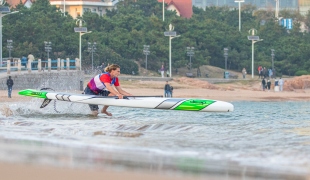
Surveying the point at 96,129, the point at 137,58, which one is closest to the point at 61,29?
the point at 137,58

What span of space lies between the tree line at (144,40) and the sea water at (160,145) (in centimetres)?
4079

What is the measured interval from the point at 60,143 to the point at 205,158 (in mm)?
3013

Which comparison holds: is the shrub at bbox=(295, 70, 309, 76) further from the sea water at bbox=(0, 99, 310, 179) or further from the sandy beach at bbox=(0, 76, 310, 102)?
the sea water at bbox=(0, 99, 310, 179)

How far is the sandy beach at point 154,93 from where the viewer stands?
957 cm

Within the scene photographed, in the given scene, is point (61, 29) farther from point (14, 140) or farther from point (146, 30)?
point (14, 140)

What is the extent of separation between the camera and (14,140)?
13930mm

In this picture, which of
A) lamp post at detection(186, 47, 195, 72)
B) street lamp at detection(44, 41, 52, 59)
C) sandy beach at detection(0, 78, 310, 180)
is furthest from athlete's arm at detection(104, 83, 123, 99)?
lamp post at detection(186, 47, 195, 72)

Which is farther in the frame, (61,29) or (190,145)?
(61,29)

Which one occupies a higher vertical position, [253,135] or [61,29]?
[61,29]

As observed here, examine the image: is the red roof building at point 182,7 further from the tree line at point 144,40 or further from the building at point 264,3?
the building at point 264,3

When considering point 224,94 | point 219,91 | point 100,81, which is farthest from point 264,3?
point 100,81

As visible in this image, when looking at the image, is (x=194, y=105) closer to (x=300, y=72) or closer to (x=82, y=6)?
(x=300, y=72)

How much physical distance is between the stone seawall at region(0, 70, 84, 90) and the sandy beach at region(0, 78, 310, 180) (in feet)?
2.99

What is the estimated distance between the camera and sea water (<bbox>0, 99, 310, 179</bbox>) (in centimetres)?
1077
